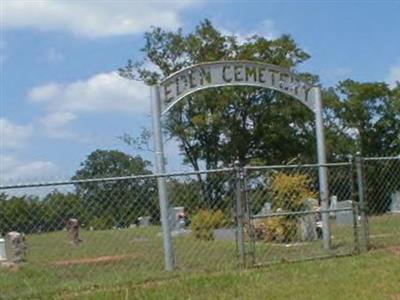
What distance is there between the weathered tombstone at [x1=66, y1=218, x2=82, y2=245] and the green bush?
3.08 m

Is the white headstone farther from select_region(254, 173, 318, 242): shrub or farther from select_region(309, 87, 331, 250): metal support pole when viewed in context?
select_region(309, 87, 331, 250): metal support pole

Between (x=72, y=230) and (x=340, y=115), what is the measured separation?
41917mm

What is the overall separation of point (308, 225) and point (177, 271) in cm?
523

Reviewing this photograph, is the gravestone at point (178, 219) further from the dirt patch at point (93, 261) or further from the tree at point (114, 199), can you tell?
the tree at point (114, 199)

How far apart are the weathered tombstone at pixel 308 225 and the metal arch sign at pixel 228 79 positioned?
1.98 m

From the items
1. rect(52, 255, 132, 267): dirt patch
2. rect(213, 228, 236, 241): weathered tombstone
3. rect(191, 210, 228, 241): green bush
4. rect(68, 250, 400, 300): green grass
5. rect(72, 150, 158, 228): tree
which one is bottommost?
rect(68, 250, 400, 300): green grass

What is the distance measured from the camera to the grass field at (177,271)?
29.9 ft

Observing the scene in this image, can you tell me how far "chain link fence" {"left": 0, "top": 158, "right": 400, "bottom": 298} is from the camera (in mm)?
9637

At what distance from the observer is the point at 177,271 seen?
35.0 feet

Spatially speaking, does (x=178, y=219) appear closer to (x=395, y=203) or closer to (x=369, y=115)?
(x=395, y=203)

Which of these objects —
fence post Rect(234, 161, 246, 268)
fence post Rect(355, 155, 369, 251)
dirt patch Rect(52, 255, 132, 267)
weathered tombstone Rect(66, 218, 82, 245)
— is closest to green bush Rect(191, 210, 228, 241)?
dirt patch Rect(52, 255, 132, 267)

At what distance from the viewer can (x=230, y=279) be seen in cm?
973

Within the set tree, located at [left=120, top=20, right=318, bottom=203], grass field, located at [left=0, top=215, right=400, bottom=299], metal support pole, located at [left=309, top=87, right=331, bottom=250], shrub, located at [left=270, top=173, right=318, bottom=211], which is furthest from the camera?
tree, located at [left=120, top=20, right=318, bottom=203]

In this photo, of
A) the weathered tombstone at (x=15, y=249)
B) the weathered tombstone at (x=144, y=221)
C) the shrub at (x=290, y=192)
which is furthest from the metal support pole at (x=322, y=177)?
the weathered tombstone at (x=15, y=249)
